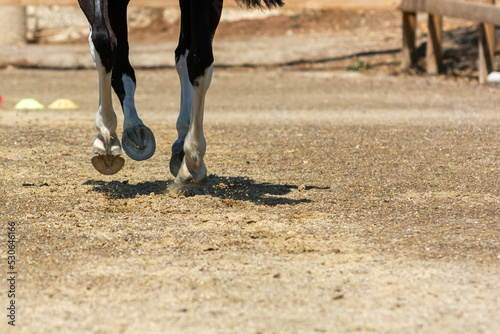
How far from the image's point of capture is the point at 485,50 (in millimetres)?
10398

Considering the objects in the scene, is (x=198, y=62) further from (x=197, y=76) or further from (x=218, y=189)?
(x=218, y=189)

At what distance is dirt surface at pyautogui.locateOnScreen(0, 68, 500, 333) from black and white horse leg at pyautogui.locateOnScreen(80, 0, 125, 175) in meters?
0.25

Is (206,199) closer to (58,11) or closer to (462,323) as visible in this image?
(462,323)

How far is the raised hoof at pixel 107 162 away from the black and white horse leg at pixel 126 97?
18 centimetres

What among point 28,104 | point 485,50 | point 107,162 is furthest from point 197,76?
point 485,50

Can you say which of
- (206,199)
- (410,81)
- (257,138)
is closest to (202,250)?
(206,199)

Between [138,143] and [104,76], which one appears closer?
[104,76]

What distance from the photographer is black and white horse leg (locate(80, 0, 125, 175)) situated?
4129 mm

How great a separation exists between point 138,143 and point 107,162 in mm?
273

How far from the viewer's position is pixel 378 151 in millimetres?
6047

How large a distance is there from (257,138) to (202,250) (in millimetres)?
3374

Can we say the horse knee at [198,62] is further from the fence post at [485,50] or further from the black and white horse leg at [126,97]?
the fence post at [485,50]

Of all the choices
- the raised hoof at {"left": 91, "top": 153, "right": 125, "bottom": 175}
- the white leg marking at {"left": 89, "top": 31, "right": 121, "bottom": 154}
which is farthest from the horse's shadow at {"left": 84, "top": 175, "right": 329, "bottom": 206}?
the white leg marking at {"left": 89, "top": 31, "right": 121, "bottom": 154}

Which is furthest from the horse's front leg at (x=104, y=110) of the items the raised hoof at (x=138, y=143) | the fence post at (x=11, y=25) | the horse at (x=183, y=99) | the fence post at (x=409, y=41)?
the fence post at (x=11, y=25)
